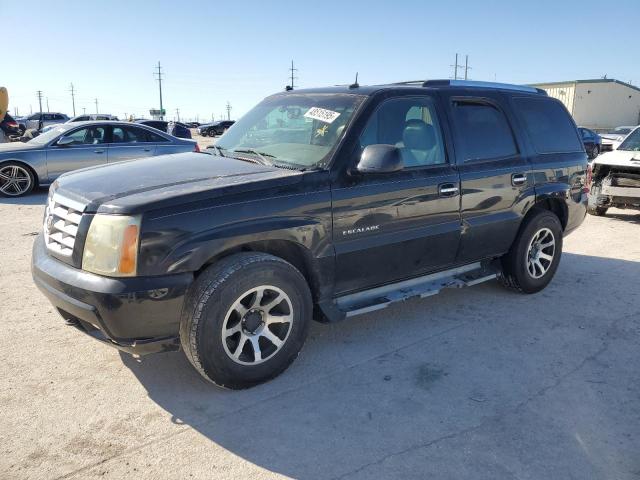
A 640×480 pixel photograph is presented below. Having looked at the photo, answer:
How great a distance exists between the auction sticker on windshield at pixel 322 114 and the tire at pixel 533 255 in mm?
2250

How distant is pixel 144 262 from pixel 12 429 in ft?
3.87

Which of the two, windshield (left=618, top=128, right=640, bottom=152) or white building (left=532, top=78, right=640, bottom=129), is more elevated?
white building (left=532, top=78, right=640, bottom=129)

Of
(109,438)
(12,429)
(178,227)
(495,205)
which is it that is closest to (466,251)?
(495,205)

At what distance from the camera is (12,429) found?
2971mm

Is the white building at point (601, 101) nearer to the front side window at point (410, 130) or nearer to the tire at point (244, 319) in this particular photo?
the front side window at point (410, 130)

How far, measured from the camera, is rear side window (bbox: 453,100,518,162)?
4.49m

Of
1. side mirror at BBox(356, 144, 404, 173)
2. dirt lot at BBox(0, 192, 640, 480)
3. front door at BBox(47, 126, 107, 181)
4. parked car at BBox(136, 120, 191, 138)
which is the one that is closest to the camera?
dirt lot at BBox(0, 192, 640, 480)

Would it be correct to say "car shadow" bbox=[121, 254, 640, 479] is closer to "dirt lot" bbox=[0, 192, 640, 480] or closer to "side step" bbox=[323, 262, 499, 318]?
"dirt lot" bbox=[0, 192, 640, 480]

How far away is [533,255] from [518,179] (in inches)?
33.5

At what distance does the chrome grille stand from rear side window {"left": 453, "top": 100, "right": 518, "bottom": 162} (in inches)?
115

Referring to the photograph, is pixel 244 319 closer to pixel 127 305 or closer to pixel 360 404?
pixel 127 305

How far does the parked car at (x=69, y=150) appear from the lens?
10.4 m

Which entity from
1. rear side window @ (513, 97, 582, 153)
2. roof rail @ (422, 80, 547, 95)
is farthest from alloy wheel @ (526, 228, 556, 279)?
roof rail @ (422, 80, 547, 95)

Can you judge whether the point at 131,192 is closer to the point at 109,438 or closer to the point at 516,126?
the point at 109,438
